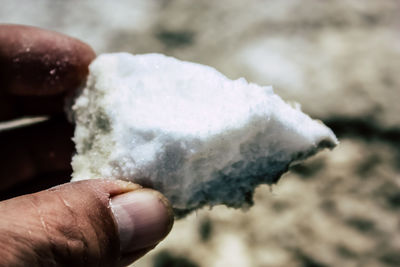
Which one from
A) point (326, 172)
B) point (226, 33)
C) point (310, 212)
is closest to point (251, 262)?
point (310, 212)

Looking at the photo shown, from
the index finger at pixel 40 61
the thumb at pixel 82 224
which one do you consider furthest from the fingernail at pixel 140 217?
the index finger at pixel 40 61

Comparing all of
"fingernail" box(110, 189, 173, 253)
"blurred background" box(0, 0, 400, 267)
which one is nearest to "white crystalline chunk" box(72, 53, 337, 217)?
"fingernail" box(110, 189, 173, 253)

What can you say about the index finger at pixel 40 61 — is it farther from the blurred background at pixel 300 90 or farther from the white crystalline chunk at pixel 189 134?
the blurred background at pixel 300 90

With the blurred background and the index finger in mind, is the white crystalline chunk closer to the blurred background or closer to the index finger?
the index finger

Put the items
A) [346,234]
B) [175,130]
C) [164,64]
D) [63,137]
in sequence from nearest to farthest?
[175,130], [164,64], [63,137], [346,234]

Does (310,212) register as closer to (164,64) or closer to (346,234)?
(346,234)

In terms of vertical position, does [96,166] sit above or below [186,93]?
below

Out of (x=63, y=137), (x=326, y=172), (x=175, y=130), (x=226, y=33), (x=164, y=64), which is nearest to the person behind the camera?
(x=175, y=130)
